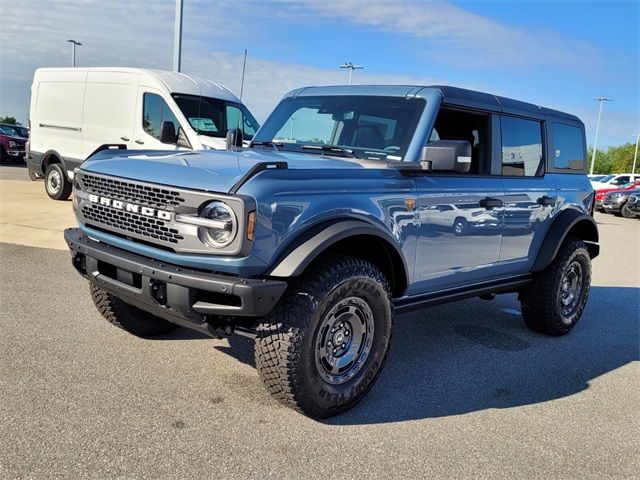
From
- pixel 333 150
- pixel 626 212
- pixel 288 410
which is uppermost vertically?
pixel 333 150

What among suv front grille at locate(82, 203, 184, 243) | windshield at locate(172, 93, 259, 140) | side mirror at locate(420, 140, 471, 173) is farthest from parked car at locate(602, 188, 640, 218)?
suv front grille at locate(82, 203, 184, 243)

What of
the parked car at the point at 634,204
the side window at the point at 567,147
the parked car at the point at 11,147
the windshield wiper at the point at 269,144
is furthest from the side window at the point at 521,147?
the parked car at the point at 11,147

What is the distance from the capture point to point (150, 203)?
10.8 feet

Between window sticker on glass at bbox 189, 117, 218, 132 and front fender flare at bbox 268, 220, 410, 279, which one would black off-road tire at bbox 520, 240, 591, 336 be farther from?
window sticker on glass at bbox 189, 117, 218, 132

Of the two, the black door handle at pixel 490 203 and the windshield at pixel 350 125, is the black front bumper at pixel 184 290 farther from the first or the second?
the black door handle at pixel 490 203

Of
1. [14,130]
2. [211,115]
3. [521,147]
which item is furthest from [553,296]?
[14,130]

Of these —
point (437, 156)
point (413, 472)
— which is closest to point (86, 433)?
point (413, 472)

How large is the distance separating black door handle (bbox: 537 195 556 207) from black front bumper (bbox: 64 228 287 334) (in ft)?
9.96

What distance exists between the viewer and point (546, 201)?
5.30 m

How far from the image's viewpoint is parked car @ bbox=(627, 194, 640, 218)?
71.4ft

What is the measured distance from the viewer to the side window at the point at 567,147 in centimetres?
570

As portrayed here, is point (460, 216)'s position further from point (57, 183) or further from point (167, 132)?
point (57, 183)

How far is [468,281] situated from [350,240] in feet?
4.72

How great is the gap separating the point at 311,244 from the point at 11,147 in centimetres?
2403
